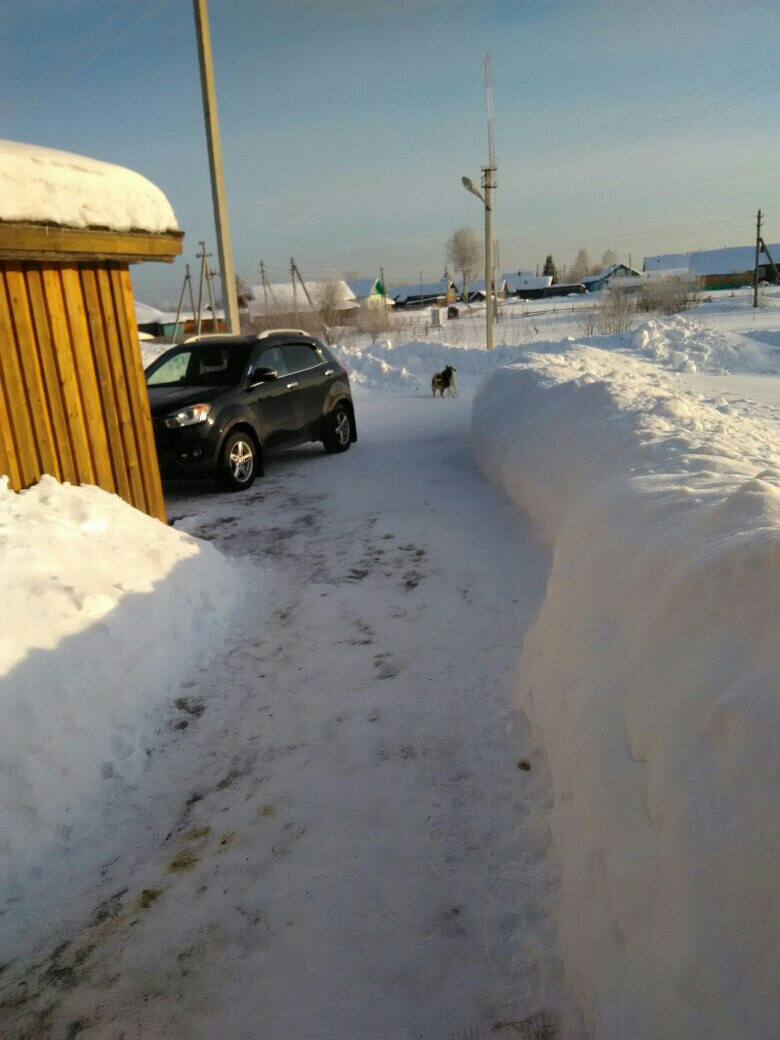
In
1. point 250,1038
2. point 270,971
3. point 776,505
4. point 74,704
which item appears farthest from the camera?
point 74,704

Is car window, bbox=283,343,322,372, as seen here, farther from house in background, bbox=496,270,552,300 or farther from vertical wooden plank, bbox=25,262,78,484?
house in background, bbox=496,270,552,300

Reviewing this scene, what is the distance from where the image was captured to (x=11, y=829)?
2752mm

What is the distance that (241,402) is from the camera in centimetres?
818

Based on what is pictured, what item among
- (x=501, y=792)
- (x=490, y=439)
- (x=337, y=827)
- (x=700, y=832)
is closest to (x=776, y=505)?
(x=700, y=832)

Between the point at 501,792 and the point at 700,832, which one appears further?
the point at 501,792

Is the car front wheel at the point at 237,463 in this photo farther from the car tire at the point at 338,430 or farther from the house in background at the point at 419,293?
the house in background at the point at 419,293

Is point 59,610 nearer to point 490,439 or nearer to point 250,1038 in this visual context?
point 250,1038

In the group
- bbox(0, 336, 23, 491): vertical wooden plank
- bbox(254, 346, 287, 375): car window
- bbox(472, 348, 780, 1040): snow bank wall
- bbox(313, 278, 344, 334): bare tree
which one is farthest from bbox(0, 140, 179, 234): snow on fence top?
bbox(313, 278, 344, 334): bare tree

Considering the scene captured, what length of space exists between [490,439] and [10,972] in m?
6.95

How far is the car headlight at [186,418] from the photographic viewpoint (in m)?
7.68

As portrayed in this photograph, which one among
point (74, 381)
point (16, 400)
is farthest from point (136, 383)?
point (16, 400)

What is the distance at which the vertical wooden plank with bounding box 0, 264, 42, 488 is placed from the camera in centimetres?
463

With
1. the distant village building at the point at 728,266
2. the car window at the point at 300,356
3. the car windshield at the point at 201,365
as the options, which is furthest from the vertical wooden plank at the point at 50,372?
the distant village building at the point at 728,266

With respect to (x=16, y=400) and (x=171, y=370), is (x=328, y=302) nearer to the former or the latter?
(x=171, y=370)
